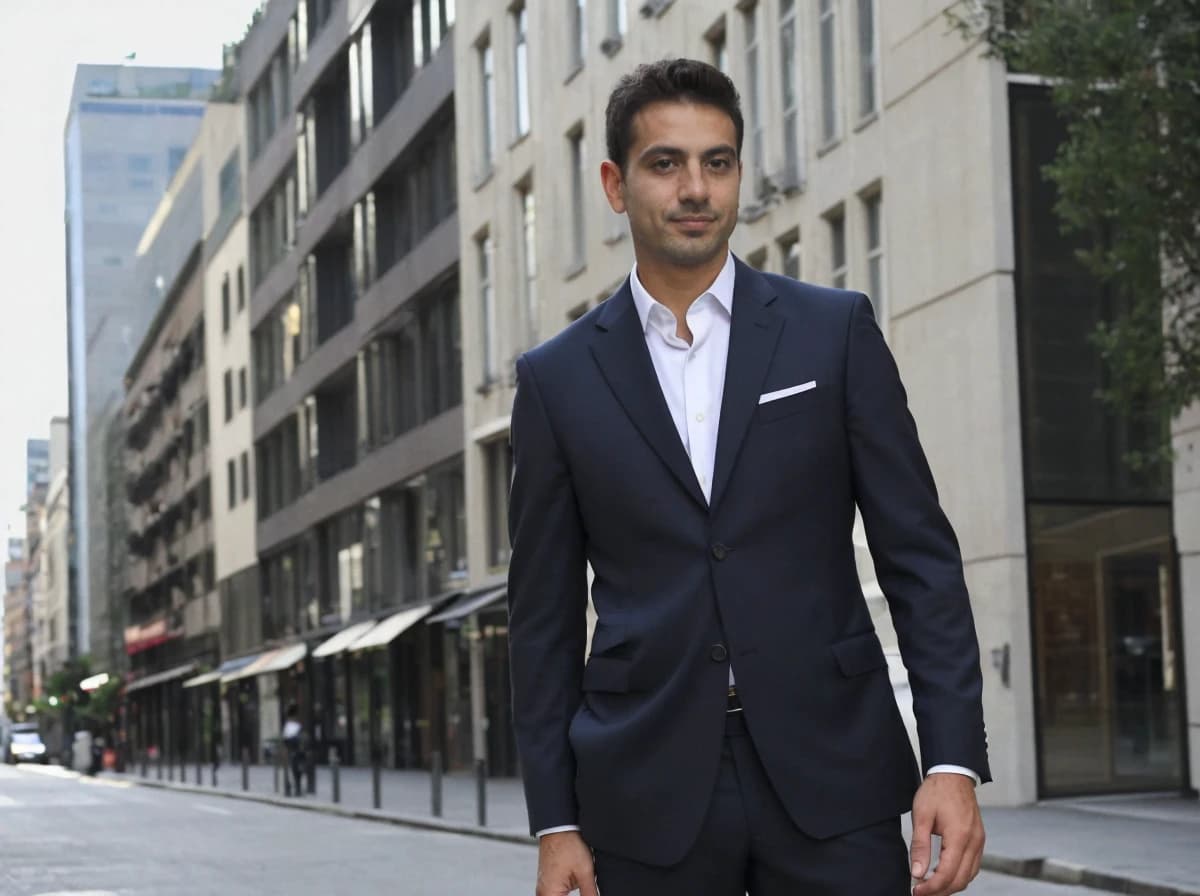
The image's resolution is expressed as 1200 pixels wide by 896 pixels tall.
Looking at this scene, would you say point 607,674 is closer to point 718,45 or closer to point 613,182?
point 613,182

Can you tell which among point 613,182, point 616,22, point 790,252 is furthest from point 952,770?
point 616,22

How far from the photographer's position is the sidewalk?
14.2m

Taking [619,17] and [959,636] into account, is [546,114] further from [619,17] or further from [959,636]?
[959,636]

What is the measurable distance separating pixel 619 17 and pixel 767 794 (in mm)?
33198

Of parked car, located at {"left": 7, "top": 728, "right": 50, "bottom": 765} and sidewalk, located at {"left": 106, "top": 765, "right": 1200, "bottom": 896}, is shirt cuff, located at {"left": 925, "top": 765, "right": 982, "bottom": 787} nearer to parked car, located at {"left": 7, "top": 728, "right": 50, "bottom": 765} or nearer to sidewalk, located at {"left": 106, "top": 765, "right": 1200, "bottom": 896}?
sidewalk, located at {"left": 106, "top": 765, "right": 1200, "bottom": 896}

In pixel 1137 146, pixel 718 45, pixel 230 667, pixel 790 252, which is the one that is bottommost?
pixel 230 667

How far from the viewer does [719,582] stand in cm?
348

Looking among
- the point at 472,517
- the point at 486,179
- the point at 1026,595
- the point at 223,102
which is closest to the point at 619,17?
the point at 486,179

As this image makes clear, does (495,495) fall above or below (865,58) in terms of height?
below

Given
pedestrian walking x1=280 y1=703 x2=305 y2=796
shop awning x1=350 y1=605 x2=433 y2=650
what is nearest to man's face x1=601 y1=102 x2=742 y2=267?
pedestrian walking x1=280 y1=703 x2=305 y2=796

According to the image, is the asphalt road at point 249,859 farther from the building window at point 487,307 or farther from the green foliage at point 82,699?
the green foliage at point 82,699

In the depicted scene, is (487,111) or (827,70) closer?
(827,70)

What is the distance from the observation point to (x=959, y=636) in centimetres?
345

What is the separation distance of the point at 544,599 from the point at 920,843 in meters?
0.72
